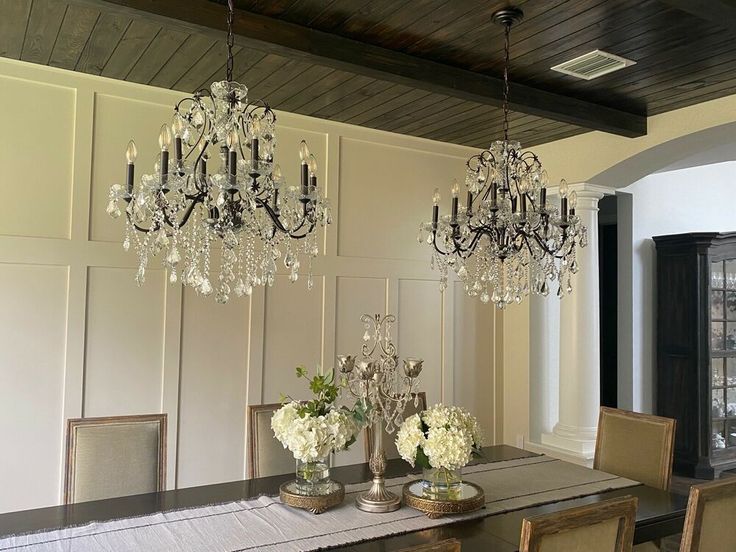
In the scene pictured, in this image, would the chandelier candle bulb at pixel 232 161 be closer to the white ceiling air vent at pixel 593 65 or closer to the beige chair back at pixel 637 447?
the white ceiling air vent at pixel 593 65

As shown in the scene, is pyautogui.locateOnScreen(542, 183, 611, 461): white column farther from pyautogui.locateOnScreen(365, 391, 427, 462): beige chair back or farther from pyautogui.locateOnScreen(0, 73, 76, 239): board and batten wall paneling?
pyautogui.locateOnScreen(0, 73, 76, 239): board and batten wall paneling

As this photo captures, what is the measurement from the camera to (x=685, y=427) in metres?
5.36

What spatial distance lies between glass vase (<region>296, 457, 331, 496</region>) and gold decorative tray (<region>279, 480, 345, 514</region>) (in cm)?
2

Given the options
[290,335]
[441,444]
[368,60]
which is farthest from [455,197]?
[290,335]

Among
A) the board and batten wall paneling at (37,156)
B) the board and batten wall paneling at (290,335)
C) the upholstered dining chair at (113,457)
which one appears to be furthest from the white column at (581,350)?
the board and batten wall paneling at (37,156)

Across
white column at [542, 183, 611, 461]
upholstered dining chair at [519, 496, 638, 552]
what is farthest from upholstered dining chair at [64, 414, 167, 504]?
white column at [542, 183, 611, 461]

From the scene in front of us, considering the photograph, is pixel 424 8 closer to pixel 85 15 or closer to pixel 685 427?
pixel 85 15

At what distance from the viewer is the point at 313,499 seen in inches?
84.1

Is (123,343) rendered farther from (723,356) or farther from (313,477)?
(723,356)

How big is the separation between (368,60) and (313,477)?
182cm

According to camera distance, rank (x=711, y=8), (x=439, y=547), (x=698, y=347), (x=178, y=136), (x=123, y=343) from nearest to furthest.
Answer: (x=439, y=547) < (x=178, y=136) < (x=711, y=8) < (x=123, y=343) < (x=698, y=347)

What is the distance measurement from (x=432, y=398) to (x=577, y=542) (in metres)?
2.90

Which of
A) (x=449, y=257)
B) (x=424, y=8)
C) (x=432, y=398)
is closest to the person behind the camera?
(x=424, y=8)

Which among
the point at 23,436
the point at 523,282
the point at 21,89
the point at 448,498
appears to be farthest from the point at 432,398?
the point at 21,89
